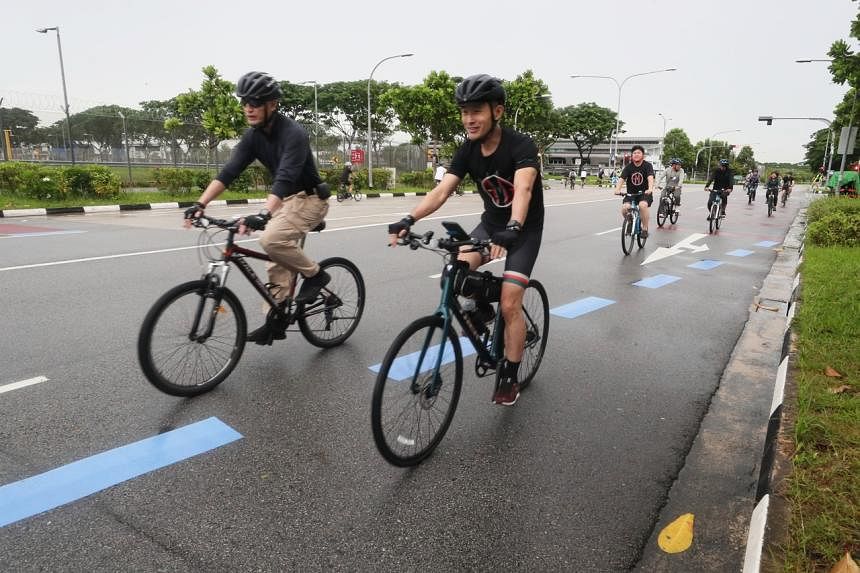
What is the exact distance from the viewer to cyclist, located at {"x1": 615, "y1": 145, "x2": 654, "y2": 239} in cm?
1040

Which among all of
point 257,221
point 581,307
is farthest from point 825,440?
point 581,307

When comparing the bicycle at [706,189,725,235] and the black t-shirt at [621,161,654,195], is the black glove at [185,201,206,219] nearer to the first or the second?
the black t-shirt at [621,161,654,195]

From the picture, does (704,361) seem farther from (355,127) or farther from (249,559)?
(355,127)

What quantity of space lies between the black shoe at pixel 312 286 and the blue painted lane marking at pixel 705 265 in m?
6.35

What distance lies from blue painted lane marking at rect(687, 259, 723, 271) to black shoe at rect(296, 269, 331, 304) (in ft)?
20.8

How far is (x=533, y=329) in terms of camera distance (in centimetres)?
402

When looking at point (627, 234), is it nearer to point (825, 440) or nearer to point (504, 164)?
point (504, 164)

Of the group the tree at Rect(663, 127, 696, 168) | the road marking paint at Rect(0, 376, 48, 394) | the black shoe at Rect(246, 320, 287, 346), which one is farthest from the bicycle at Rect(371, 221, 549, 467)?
the tree at Rect(663, 127, 696, 168)

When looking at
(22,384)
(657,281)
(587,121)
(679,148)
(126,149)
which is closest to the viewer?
(22,384)

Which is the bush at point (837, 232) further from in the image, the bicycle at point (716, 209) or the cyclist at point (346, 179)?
the cyclist at point (346, 179)

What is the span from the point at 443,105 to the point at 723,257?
113ft

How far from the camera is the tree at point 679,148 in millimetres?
122000

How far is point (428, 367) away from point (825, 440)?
1875 millimetres

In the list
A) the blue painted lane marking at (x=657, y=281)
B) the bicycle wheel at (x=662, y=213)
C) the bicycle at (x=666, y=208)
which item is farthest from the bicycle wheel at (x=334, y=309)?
the bicycle wheel at (x=662, y=213)
